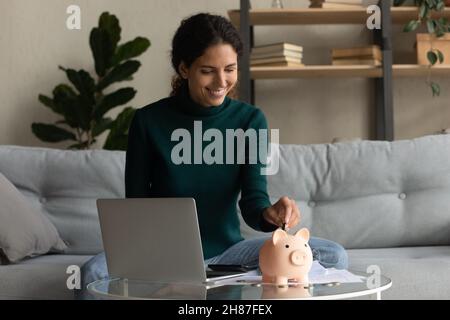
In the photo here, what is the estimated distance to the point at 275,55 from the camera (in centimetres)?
329

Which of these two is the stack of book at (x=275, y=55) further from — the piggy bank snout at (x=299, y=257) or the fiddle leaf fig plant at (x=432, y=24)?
the piggy bank snout at (x=299, y=257)

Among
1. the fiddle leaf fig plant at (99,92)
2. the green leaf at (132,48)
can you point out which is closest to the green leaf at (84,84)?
the fiddle leaf fig plant at (99,92)

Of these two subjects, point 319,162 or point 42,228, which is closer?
point 42,228

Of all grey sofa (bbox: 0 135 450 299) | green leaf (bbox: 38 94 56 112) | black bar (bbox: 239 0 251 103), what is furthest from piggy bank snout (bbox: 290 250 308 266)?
green leaf (bbox: 38 94 56 112)

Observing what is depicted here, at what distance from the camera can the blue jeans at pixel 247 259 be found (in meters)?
1.68

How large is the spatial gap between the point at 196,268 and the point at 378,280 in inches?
13.3

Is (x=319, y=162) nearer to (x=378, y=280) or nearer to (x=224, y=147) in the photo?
(x=224, y=147)

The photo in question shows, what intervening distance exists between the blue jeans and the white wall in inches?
74.1

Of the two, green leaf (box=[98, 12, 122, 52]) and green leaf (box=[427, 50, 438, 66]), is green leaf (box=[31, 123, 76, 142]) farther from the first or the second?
green leaf (box=[427, 50, 438, 66])

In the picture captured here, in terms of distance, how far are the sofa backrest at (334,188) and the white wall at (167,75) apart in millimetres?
1037

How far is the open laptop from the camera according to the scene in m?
1.34
